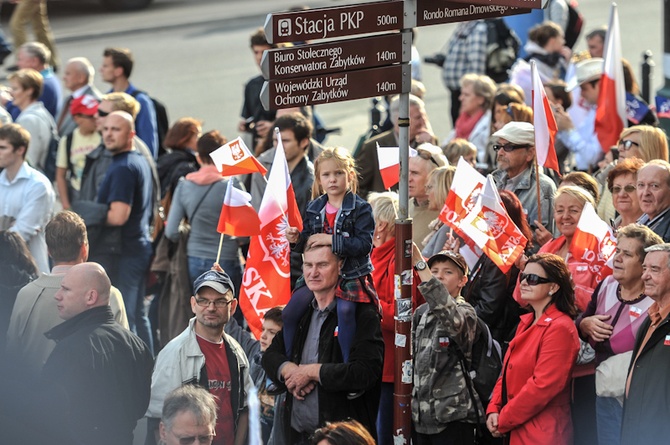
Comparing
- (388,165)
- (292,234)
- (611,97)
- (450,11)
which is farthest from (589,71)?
(450,11)

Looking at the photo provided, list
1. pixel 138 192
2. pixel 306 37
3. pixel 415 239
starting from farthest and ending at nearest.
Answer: pixel 138 192 → pixel 415 239 → pixel 306 37

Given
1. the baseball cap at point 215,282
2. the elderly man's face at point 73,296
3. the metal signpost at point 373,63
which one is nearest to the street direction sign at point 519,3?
the metal signpost at point 373,63

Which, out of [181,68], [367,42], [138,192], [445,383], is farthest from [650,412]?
[181,68]

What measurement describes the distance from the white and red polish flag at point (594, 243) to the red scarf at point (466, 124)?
159 inches

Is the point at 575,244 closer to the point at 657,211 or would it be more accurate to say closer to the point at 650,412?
the point at 657,211

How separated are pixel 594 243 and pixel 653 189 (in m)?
0.47

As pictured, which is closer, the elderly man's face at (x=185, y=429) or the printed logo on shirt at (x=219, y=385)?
the elderly man's face at (x=185, y=429)

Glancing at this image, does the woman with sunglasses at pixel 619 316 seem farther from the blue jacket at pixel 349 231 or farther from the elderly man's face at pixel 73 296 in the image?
the elderly man's face at pixel 73 296

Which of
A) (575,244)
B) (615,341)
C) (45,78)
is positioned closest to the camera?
(615,341)

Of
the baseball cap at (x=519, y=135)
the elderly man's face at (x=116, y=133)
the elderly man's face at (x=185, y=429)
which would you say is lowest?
the elderly man's face at (x=185, y=429)

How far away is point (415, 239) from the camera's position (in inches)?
321

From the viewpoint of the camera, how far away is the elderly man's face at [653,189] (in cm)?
702

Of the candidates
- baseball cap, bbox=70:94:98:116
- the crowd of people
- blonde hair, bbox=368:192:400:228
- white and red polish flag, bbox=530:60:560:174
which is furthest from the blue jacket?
A: baseball cap, bbox=70:94:98:116

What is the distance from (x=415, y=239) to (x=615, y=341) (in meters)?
2.02
